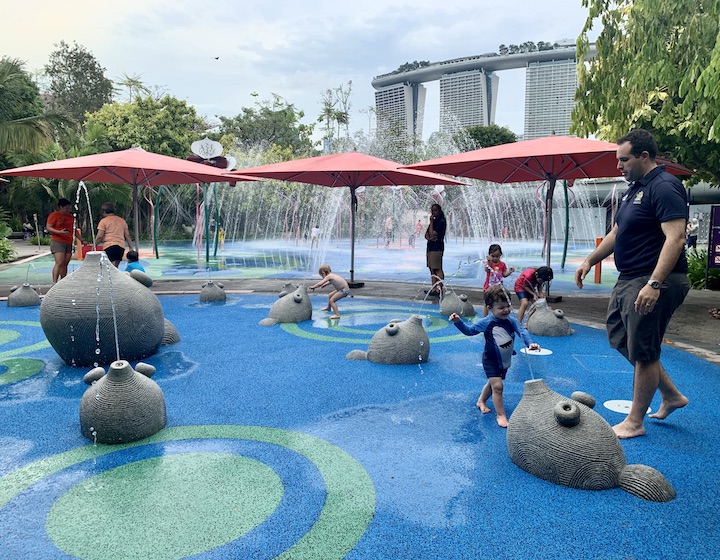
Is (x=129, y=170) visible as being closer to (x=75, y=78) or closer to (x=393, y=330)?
(x=393, y=330)

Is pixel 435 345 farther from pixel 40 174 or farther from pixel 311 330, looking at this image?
pixel 40 174

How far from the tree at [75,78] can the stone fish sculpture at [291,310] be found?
45.7 meters

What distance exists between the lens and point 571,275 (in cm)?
1537

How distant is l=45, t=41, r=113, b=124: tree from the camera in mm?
46094

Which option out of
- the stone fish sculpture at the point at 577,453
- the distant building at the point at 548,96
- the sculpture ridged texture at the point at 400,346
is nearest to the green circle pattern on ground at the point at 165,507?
the stone fish sculpture at the point at 577,453

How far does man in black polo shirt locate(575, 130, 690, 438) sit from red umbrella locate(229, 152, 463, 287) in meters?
7.09

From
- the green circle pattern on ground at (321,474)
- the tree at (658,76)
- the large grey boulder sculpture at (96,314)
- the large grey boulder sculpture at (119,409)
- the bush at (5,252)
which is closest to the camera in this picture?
the green circle pattern on ground at (321,474)

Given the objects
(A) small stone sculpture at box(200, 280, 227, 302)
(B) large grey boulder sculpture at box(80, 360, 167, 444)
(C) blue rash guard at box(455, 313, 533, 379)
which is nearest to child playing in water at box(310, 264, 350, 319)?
(A) small stone sculpture at box(200, 280, 227, 302)

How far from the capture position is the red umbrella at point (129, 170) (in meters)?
10.6

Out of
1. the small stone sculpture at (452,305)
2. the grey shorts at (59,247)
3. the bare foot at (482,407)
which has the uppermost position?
the grey shorts at (59,247)

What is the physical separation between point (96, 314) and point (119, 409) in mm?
1903

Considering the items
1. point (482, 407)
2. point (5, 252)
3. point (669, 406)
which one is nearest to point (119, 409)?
point (482, 407)

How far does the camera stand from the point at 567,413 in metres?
3.45

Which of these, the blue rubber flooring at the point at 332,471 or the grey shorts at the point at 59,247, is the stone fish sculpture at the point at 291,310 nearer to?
the blue rubber flooring at the point at 332,471
